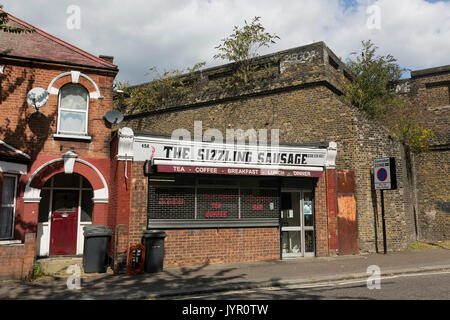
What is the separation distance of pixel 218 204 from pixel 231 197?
20.7 inches

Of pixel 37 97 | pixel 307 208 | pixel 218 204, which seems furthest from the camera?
pixel 307 208

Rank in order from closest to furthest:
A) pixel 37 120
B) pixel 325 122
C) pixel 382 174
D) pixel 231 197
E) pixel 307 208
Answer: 1. pixel 37 120
2. pixel 231 197
3. pixel 307 208
4. pixel 382 174
5. pixel 325 122

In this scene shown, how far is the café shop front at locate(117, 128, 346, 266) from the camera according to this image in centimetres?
1075

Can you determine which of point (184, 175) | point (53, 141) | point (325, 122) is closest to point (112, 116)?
point (53, 141)

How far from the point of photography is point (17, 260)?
8.84m

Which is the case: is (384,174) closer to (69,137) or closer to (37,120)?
(69,137)

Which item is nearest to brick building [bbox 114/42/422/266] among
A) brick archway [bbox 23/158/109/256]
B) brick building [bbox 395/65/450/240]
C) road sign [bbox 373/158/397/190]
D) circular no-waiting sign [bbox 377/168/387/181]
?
road sign [bbox 373/158/397/190]

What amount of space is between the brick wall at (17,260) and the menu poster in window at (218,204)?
15.4 ft

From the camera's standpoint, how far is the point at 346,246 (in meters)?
13.0

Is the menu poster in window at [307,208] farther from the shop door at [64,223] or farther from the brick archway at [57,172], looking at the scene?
the shop door at [64,223]

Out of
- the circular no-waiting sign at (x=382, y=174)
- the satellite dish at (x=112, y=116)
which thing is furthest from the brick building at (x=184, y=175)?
the circular no-waiting sign at (x=382, y=174)

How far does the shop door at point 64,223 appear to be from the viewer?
12367 mm

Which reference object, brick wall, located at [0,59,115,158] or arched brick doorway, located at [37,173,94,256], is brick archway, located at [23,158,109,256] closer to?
arched brick doorway, located at [37,173,94,256]
